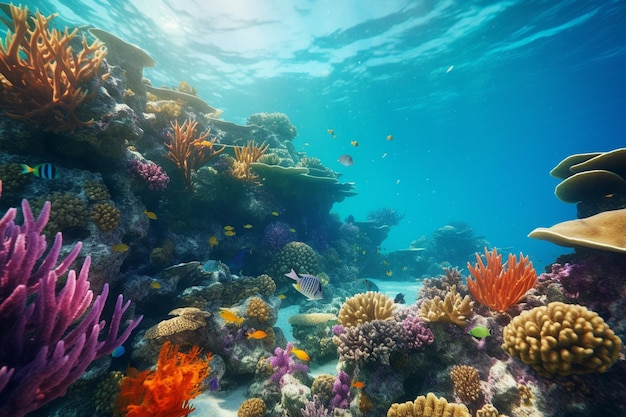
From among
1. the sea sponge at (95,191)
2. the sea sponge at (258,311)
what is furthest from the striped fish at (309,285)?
the sea sponge at (95,191)

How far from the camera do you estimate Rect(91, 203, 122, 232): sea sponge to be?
466 cm

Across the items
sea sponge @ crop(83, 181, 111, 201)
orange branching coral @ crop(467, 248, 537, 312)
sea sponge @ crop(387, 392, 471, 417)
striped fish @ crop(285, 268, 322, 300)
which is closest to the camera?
sea sponge @ crop(387, 392, 471, 417)

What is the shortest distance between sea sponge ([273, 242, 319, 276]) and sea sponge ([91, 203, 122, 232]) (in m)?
4.95

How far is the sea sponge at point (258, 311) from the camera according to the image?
5.64 metres

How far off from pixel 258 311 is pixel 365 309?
2327 millimetres

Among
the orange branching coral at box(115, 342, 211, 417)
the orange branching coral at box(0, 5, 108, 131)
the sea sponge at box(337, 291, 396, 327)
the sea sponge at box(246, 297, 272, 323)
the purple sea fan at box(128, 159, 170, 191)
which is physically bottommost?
the orange branching coral at box(115, 342, 211, 417)

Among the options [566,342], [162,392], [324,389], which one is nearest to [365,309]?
[324,389]

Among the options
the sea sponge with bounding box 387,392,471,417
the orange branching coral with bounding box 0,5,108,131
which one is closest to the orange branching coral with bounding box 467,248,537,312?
the sea sponge with bounding box 387,392,471,417

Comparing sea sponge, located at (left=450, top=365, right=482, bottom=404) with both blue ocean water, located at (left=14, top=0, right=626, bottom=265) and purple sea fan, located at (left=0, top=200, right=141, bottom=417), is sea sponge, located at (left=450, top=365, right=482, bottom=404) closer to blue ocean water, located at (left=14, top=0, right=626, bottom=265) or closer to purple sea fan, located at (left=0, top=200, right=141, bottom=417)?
purple sea fan, located at (left=0, top=200, right=141, bottom=417)

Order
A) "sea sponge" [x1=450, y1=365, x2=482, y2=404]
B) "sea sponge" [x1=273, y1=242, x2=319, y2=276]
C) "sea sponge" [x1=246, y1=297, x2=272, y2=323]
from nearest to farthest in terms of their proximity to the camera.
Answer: "sea sponge" [x1=450, y1=365, x2=482, y2=404]
"sea sponge" [x1=246, y1=297, x2=272, y2=323]
"sea sponge" [x1=273, y1=242, x2=319, y2=276]

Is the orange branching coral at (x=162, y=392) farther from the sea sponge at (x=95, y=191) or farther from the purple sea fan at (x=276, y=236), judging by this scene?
the purple sea fan at (x=276, y=236)

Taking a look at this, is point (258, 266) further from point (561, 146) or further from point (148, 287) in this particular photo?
point (561, 146)

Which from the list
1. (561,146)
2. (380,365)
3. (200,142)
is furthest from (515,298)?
(561,146)

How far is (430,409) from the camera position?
3.03 metres
